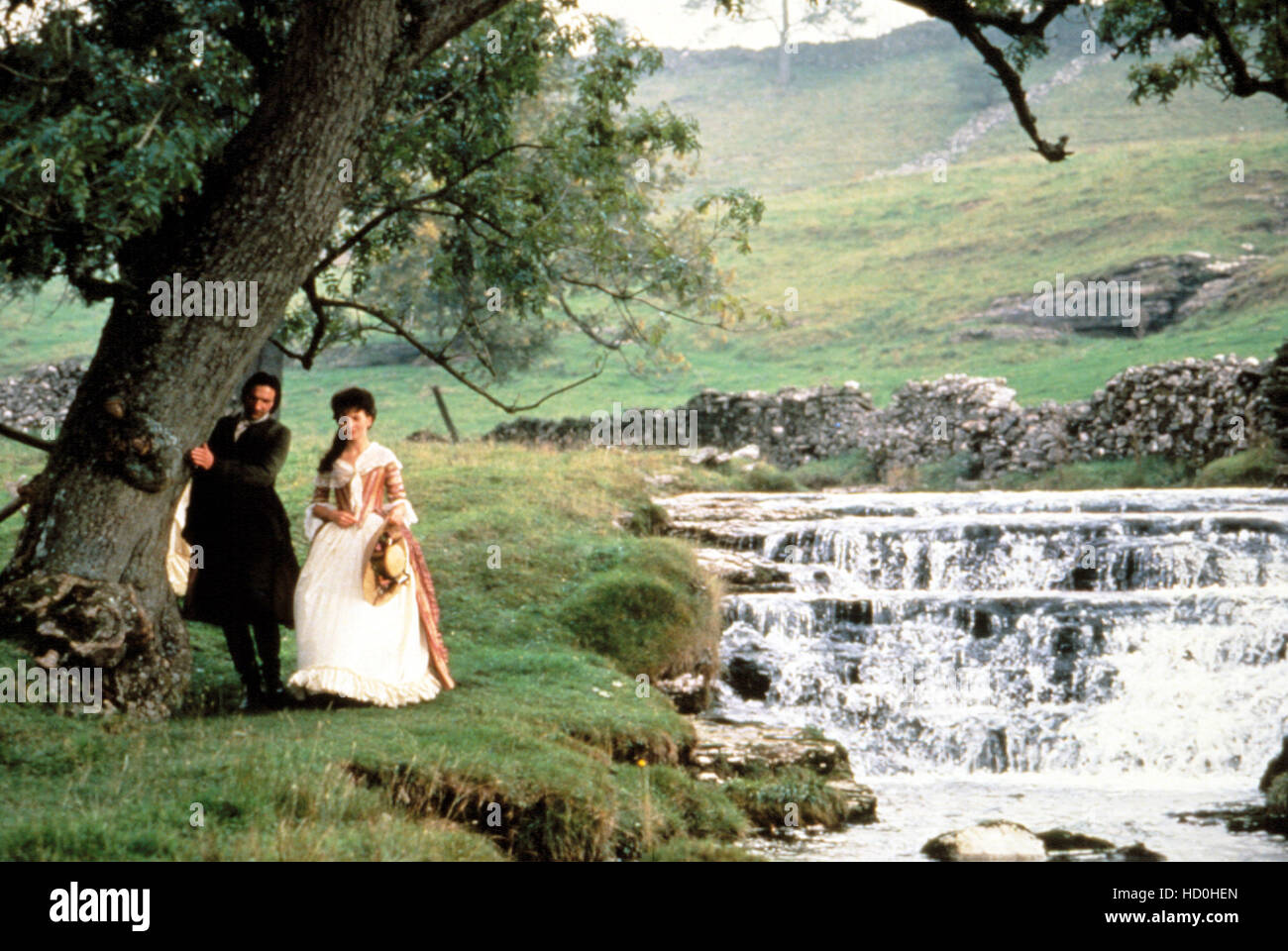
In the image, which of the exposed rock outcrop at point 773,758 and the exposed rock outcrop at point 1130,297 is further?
the exposed rock outcrop at point 1130,297

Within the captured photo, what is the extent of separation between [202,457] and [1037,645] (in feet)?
32.1

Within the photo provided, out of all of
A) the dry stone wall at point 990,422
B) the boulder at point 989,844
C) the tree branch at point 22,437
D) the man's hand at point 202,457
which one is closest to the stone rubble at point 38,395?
the dry stone wall at point 990,422

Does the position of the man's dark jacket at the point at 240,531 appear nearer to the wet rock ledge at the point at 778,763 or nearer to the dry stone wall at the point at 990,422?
the wet rock ledge at the point at 778,763

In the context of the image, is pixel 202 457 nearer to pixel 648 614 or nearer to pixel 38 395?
pixel 648 614

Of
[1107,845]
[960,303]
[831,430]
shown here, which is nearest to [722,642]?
[1107,845]

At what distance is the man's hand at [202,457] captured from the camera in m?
9.03

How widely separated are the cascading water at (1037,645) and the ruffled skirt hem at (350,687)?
527 cm

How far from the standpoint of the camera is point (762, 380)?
46.8 meters

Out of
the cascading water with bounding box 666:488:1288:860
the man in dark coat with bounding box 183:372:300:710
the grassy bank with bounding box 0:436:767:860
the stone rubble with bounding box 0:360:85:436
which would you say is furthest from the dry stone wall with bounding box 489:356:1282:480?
the man in dark coat with bounding box 183:372:300:710

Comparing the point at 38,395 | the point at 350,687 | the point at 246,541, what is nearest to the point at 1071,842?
the point at 350,687

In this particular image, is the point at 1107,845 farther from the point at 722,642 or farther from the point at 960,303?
the point at 960,303

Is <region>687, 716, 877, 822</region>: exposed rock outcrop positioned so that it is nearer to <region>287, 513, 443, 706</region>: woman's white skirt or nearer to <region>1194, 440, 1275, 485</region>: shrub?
<region>287, 513, 443, 706</region>: woman's white skirt

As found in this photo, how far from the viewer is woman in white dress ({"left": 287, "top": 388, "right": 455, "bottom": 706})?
9617 mm

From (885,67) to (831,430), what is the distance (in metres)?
86.1
